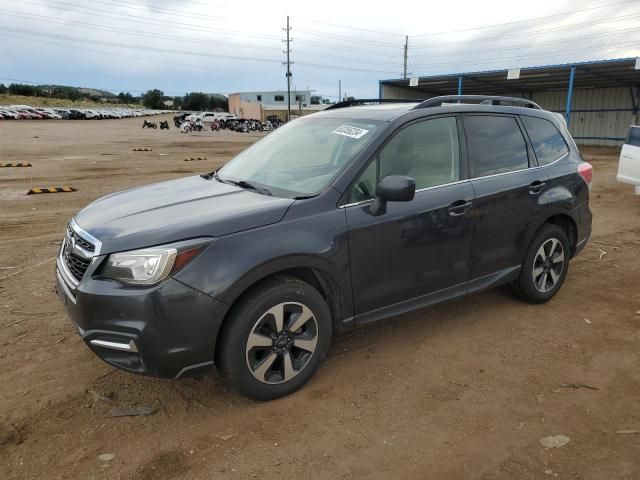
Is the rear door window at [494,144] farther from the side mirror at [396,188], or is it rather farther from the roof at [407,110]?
the side mirror at [396,188]

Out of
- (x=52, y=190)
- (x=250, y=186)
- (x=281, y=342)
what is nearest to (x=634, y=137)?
(x=250, y=186)

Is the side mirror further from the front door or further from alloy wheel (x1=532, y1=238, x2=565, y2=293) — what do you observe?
alloy wheel (x1=532, y1=238, x2=565, y2=293)

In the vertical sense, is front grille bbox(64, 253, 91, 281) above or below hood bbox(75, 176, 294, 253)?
below

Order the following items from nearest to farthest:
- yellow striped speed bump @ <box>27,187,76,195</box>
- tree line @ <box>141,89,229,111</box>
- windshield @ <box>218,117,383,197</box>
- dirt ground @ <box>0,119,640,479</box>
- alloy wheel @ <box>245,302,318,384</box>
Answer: dirt ground @ <box>0,119,640,479</box>
alloy wheel @ <box>245,302,318,384</box>
windshield @ <box>218,117,383,197</box>
yellow striped speed bump @ <box>27,187,76,195</box>
tree line @ <box>141,89,229,111</box>

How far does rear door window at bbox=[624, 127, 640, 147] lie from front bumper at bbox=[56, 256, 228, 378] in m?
9.82

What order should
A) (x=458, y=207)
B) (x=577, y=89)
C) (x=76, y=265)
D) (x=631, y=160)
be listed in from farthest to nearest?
(x=577, y=89), (x=631, y=160), (x=458, y=207), (x=76, y=265)

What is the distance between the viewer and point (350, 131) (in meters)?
3.70

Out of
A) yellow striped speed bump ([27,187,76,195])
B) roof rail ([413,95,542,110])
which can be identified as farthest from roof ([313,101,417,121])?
yellow striped speed bump ([27,187,76,195])

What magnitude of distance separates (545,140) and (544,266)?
117 cm

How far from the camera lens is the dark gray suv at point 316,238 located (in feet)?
8.98

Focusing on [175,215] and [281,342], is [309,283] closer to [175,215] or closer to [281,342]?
[281,342]

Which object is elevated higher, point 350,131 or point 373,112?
point 373,112

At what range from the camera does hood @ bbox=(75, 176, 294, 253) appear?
2795 millimetres

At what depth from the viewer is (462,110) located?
4008 mm
